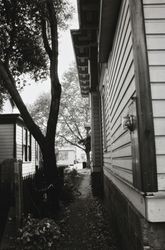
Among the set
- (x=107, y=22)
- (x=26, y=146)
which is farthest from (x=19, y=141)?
(x=107, y=22)

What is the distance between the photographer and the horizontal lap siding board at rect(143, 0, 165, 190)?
250 cm

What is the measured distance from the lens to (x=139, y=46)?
8.48 ft

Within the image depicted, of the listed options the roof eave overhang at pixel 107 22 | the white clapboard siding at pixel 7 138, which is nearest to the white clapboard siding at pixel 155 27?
the roof eave overhang at pixel 107 22

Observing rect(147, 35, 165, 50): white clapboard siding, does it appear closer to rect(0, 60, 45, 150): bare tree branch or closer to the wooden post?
the wooden post

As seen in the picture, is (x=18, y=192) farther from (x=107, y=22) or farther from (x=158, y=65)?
(x=158, y=65)

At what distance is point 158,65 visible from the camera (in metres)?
2.61

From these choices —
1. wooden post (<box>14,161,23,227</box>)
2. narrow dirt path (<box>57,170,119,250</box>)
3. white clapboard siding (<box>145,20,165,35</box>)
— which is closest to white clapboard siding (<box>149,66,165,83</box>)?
white clapboard siding (<box>145,20,165,35</box>)

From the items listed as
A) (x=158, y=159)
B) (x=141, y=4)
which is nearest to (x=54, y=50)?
(x=141, y=4)

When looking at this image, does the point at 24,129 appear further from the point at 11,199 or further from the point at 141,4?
the point at 141,4

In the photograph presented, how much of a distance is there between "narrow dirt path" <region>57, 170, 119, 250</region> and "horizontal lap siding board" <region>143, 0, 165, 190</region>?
2.80 m

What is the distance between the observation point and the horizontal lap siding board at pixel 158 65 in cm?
250

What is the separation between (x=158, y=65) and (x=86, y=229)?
4312 mm

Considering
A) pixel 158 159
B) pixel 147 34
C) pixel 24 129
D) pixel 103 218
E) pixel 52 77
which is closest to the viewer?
pixel 158 159

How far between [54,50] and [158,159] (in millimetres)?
6814
